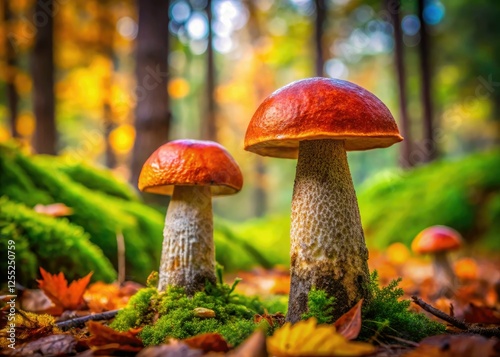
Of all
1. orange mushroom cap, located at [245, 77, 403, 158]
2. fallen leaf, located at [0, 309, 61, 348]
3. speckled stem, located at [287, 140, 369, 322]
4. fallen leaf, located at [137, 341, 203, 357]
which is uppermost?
orange mushroom cap, located at [245, 77, 403, 158]

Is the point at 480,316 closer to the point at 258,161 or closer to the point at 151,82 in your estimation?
the point at 151,82

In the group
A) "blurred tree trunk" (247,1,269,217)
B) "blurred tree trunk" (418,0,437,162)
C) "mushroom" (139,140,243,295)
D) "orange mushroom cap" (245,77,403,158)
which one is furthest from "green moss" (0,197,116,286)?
"blurred tree trunk" (247,1,269,217)

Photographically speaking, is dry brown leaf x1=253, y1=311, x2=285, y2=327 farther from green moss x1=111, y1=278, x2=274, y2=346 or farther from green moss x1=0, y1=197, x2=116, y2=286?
green moss x1=0, y1=197, x2=116, y2=286

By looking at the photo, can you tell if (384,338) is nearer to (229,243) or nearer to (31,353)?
(31,353)

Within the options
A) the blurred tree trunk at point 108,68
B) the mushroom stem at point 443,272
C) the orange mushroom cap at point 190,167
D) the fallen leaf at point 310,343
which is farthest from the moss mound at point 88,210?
the blurred tree trunk at point 108,68

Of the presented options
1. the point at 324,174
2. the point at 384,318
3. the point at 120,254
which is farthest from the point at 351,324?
the point at 120,254

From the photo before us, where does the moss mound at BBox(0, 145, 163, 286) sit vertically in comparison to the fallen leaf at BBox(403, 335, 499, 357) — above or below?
above
